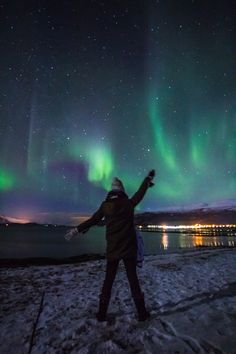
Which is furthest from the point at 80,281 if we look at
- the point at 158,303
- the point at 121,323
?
the point at 121,323

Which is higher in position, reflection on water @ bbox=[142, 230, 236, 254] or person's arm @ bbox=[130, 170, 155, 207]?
person's arm @ bbox=[130, 170, 155, 207]

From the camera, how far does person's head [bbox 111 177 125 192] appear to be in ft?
14.2

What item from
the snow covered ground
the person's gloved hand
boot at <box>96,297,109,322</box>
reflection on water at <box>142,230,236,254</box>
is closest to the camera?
the snow covered ground

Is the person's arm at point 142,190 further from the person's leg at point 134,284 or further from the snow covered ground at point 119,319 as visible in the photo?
the snow covered ground at point 119,319

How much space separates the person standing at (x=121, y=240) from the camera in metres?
3.98

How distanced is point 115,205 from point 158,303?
2772 millimetres

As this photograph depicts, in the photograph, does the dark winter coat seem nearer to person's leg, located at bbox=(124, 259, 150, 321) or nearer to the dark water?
person's leg, located at bbox=(124, 259, 150, 321)

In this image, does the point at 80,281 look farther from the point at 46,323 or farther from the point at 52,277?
the point at 46,323

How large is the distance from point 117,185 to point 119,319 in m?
2.52

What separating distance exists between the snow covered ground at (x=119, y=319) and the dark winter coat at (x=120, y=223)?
125cm

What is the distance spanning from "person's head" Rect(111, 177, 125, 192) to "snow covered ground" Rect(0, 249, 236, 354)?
7.88 feet

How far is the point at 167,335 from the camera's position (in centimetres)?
349

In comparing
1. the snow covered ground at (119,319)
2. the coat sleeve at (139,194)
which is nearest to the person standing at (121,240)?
the coat sleeve at (139,194)

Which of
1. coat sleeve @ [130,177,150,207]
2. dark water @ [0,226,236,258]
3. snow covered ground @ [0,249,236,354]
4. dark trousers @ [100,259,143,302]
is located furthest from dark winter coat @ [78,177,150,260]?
dark water @ [0,226,236,258]
